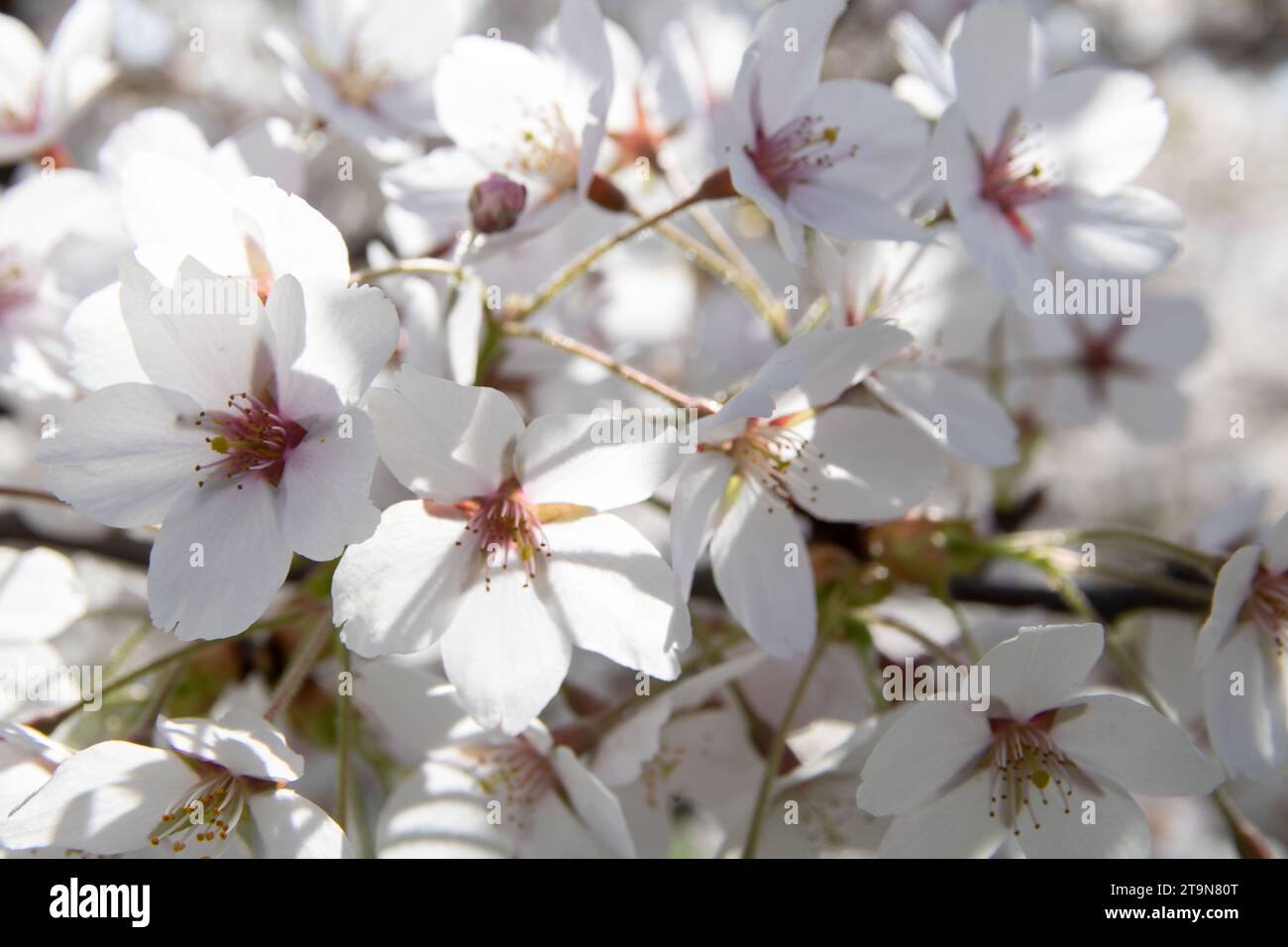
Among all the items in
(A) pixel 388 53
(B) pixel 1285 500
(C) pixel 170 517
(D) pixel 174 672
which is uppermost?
(A) pixel 388 53

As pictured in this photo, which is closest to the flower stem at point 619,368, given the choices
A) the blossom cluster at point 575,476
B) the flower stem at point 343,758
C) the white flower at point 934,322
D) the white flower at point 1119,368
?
the blossom cluster at point 575,476

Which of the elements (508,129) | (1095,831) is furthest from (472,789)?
(508,129)

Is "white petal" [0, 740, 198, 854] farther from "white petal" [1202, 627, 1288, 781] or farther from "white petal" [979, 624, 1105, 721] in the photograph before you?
"white petal" [1202, 627, 1288, 781]

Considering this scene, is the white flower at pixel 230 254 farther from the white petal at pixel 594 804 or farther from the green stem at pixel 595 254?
the white petal at pixel 594 804

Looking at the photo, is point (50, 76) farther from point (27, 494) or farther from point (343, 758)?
point (343, 758)

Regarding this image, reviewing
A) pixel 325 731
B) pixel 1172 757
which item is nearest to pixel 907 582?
pixel 1172 757
